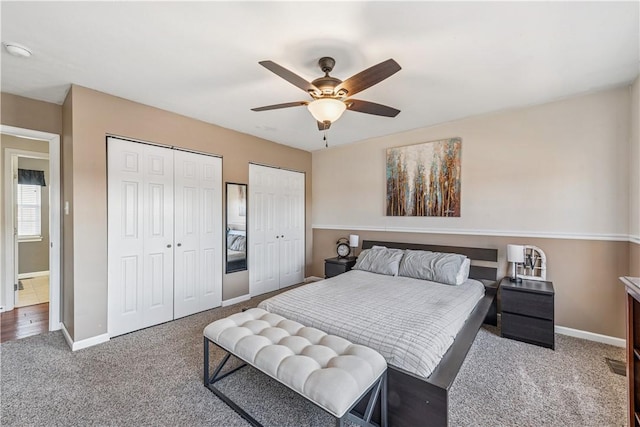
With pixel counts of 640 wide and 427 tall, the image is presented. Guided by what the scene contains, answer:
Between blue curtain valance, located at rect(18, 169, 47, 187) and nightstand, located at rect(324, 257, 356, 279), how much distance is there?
220 inches

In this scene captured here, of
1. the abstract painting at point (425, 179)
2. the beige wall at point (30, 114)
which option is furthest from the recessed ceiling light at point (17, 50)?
the abstract painting at point (425, 179)

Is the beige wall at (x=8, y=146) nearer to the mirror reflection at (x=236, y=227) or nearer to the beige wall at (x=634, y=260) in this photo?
the mirror reflection at (x=236, y=227)

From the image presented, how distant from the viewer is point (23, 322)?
3316 millimetres

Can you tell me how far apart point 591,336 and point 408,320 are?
7.68 ft

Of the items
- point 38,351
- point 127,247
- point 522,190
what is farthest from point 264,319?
point 522,190

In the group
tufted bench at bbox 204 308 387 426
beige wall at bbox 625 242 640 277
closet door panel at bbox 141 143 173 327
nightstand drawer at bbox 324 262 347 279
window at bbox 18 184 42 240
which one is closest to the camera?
tufted bench at bbox 204 308 387 426

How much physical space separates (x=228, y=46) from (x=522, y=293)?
3516 millimetres

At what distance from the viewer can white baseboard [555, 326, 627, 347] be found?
8.92 feet

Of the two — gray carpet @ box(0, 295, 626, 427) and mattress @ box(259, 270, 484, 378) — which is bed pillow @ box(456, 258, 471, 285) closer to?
mattress @ box(259, 270, 484, 378)

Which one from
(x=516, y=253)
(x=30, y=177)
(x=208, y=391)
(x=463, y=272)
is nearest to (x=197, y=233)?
(x=208, y=391)

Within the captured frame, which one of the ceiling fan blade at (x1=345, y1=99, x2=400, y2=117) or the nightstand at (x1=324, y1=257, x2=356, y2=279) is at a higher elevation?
the ceiling fan blade at (x1=345, y1=99, x2=400, y2=117)

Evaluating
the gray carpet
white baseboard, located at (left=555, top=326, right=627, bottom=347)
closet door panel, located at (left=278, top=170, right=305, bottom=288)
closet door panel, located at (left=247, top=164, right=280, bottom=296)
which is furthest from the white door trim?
white baseboard, located at (left=555, top=326, right=627, bottom=347)

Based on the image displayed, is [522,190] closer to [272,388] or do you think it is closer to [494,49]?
[494,49]

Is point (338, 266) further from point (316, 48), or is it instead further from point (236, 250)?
point (316, 48)
